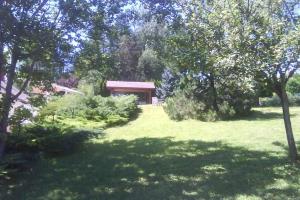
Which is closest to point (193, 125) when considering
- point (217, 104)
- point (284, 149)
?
point (217, 104)

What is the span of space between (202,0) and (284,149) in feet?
16.0

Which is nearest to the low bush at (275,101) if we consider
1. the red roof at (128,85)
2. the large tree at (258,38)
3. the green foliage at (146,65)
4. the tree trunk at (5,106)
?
the red roof at (128,85)

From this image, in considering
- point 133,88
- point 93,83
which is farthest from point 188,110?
point 133,88

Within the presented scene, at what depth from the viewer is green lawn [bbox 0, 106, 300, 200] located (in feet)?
24.8

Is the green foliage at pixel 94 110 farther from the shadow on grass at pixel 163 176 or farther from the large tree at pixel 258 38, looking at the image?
the large tree at pixel 258 38

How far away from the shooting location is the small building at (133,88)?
5047cm

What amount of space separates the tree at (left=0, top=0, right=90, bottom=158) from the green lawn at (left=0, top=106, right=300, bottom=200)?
1750mm

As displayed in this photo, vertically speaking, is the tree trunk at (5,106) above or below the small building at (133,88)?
below

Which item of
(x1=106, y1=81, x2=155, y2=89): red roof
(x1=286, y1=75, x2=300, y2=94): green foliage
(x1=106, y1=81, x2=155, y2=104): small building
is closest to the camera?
(x1=286, y1=75, x2=300, y2=94): green foliage

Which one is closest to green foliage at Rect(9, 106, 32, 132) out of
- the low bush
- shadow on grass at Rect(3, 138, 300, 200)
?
shadow on grass at Rect(3, 138, 300, 200)

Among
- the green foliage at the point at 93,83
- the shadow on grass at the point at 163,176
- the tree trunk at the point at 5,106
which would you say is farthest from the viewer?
the green foliage at the point at 93,83

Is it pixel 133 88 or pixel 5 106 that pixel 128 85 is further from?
pixel 5 106

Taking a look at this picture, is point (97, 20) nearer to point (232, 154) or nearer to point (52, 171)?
point (52, 171)

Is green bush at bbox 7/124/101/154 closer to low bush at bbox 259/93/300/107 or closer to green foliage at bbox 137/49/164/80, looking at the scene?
low bush at bbox 259/93/300/107
